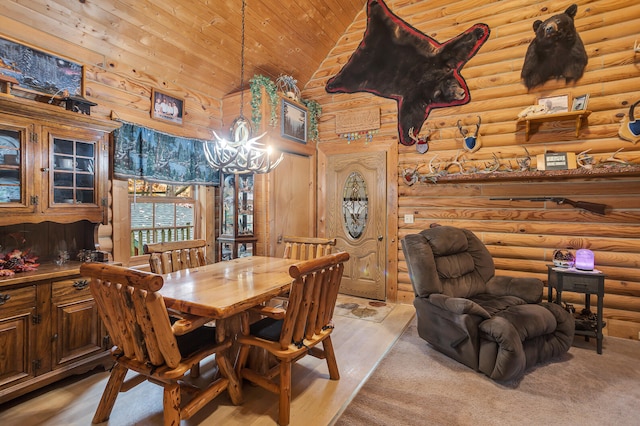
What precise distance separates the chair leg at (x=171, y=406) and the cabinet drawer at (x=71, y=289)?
4.08 ft

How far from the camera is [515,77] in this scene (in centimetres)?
369

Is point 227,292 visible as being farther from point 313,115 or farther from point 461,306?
point 313,115

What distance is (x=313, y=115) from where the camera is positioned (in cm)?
482

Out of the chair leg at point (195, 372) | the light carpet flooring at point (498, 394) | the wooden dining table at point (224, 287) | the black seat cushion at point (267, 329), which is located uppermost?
the wooden dining table at point (224, 287)

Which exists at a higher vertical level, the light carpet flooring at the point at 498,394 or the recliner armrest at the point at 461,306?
the recliner armrest at the point at 461,306

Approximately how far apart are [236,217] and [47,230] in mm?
1838

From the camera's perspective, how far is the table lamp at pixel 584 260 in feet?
10.1

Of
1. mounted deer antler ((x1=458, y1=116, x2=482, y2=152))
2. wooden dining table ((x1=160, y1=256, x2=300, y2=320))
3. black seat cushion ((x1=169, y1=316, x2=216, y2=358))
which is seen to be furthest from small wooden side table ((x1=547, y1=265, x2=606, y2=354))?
black seat cushion ((x1=169, y1=316, x2=216, y2=358))

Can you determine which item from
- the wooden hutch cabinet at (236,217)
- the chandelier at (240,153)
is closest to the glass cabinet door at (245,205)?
the wooden hutch cabinet at (236,217)

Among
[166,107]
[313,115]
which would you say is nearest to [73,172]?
[166,107]

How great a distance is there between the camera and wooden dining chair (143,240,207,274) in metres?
2.63

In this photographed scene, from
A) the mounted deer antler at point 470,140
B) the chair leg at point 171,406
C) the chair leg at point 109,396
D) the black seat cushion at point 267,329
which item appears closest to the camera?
the chair leg at point 171,406

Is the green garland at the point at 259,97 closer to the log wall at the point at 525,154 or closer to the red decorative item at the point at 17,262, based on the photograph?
the log wall at the point at 525,154

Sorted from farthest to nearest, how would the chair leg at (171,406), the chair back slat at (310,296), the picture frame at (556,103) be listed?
the picture frame at (556,103) → the chair back slat at (310,296) → the chair leg at (171,406)
